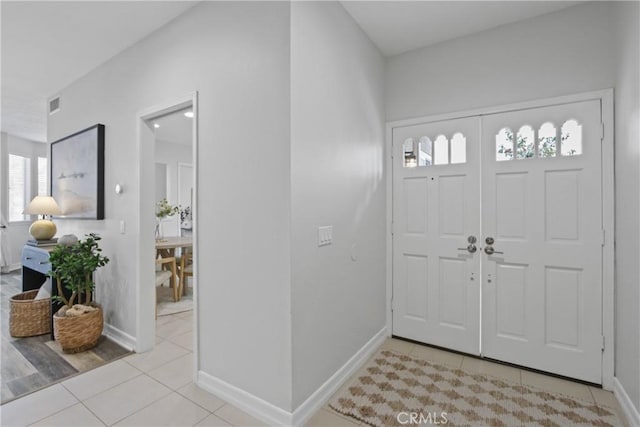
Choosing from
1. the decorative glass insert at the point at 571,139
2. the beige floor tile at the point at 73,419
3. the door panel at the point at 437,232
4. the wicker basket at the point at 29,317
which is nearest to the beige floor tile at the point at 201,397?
the beige floor tile at the point at 73,419

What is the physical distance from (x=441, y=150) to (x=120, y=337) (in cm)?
345

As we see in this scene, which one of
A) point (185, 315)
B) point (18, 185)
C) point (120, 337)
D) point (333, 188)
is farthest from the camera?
point (18, 185)

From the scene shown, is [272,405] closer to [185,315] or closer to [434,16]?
[185,315]

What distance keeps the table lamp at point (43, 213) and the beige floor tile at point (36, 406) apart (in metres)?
1.83

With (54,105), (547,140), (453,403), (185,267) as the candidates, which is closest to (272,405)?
(453,403)

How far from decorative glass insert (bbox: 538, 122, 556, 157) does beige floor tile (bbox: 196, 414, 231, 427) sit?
290 cm

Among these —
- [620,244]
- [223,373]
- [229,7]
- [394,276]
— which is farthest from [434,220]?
[229,7]

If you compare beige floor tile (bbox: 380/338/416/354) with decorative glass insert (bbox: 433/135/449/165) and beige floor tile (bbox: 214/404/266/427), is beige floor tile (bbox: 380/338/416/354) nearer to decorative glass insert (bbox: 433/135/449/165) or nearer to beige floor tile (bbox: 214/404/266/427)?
beige floor tile (bbox: 214/404/266/427)

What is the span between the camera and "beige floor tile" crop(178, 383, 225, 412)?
6.40 feet

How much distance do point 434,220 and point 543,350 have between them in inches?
50.6

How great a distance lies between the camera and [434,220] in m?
2.80

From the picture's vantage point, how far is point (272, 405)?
180 centimetres

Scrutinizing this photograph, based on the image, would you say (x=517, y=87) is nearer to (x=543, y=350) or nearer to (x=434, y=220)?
(x=434, y=220)

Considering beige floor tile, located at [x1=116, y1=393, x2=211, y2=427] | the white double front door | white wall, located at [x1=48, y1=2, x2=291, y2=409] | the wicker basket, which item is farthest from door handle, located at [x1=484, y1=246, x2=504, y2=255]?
the wicker basket
